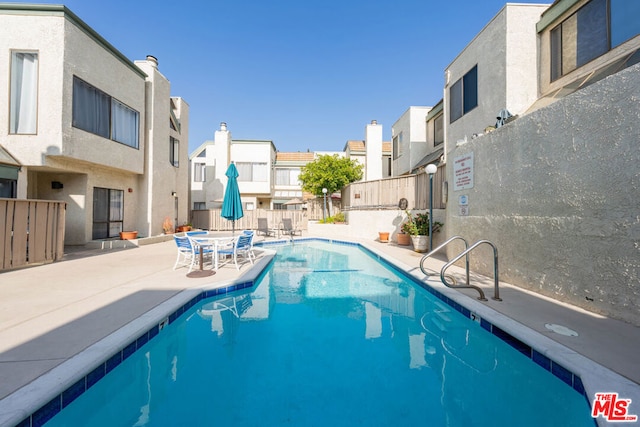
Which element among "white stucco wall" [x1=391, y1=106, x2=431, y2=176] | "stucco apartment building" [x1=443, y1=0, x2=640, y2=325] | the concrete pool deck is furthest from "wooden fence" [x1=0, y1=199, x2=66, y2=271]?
"white stucco wall" [x1=391, y1=106, x2=431, y2=176]

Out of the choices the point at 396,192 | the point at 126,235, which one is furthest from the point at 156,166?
the point at 396,192

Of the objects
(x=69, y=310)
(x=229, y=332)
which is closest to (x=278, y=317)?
(x=229, y=332)

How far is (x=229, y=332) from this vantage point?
3.82m

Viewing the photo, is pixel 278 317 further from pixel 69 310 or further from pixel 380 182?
pixel 380 182

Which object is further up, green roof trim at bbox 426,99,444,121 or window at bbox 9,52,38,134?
green roof trim at bbox 426,99,444,121

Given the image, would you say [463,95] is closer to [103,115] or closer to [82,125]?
[103,115]

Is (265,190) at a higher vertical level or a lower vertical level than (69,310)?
higher

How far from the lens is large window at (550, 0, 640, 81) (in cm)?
600

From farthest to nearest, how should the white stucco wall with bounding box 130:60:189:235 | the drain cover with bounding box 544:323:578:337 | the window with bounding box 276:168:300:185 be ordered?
the window with bounding box 276:168:300:185, the white stucco wall with bounding box 130:60:189:235, the drain cover with bounding box 544:323:578:337

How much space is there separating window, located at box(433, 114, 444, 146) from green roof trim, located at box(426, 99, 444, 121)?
0.25 m

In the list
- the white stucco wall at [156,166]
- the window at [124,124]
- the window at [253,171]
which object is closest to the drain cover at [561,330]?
the window at [124,124]

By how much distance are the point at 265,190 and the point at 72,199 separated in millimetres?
14218

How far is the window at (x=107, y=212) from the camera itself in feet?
33.6

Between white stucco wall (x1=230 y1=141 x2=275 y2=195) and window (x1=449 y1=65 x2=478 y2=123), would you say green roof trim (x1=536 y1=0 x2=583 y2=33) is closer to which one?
window (x1=449 y1=65 x2=478 y2=123)
